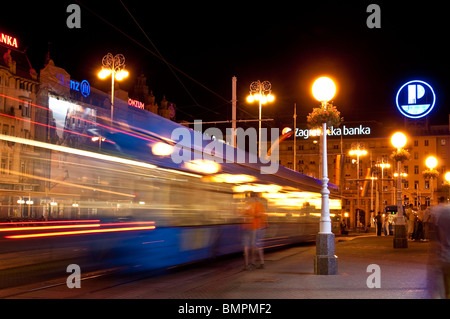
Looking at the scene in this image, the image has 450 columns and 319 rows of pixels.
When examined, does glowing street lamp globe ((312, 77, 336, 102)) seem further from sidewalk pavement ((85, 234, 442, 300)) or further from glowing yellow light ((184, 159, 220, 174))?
sidewalk pavement ((85, 234, 442, 300))

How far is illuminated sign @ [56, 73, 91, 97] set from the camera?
56.3 meters

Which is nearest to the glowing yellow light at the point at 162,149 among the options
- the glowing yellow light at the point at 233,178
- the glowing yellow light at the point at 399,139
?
the glowing yellow light at the point at 233,178

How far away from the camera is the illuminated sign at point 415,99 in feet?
43.1

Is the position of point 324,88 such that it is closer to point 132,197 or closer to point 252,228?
point 252,228

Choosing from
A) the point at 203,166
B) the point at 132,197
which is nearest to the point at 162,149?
the point at 132,197

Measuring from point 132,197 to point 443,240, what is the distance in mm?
6699

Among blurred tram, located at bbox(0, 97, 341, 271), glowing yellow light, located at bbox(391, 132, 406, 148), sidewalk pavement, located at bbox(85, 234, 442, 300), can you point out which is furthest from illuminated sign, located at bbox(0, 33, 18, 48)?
sidewalk pavement, located at bbox(85, 234, 442, 300)

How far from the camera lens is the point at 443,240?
799cm

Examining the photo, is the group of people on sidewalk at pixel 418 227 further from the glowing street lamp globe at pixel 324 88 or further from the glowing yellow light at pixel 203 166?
the glowing yellow light at pixel 203 166

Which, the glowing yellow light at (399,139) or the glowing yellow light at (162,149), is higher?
the glowing yellow light at (399,139)

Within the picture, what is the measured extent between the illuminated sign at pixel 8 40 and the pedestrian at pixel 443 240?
5918cm

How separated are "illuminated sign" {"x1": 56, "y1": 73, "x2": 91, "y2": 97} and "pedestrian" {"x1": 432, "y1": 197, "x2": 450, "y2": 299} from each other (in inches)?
1928

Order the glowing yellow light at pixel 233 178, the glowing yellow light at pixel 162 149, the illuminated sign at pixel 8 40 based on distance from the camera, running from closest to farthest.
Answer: the glowing yellow light at pixel 162 149 < the glowing yellow light at pixel 233 178 < the illuminated sign at pixel 8 40
